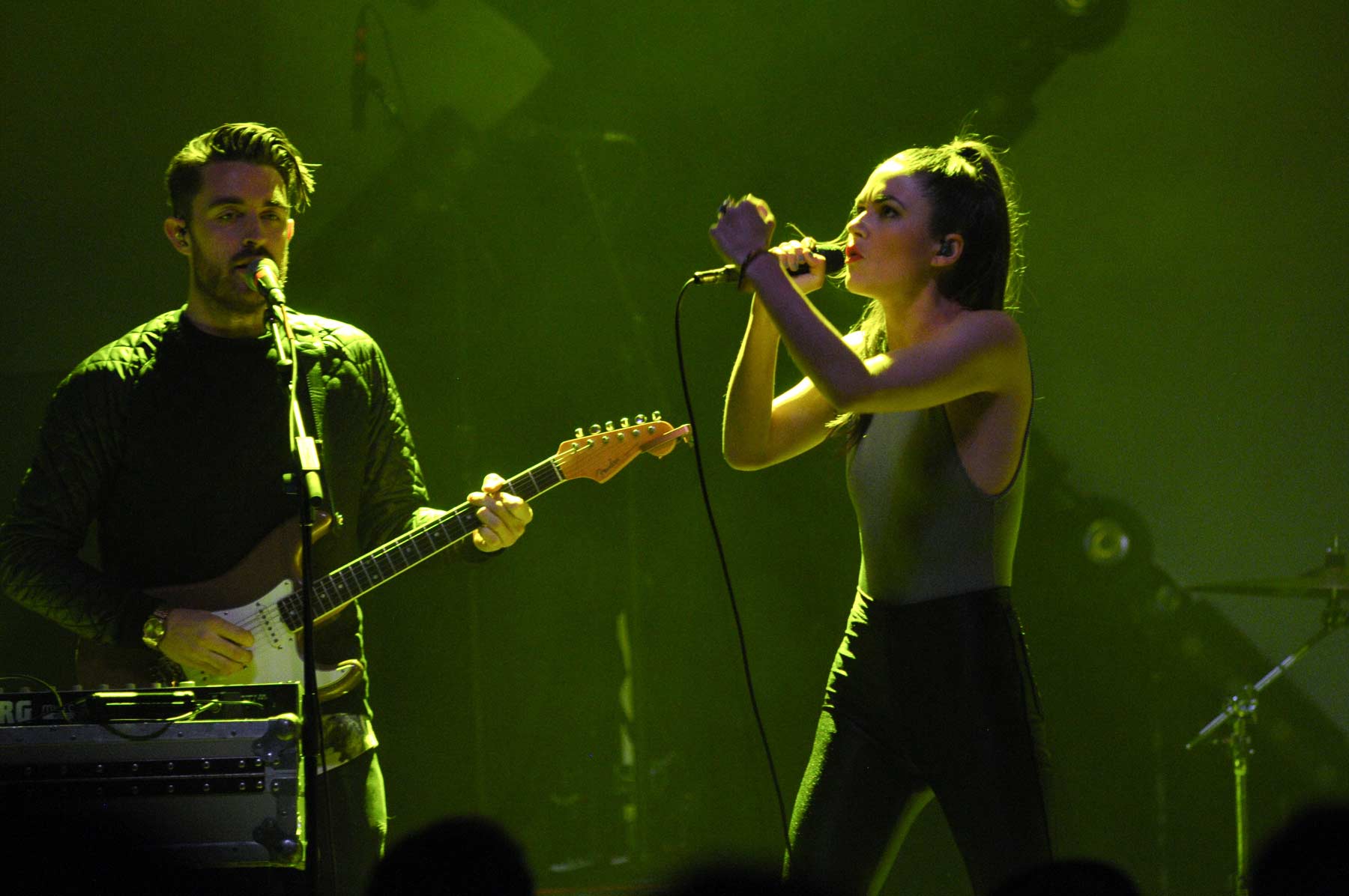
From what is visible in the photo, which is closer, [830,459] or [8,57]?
[8,57]

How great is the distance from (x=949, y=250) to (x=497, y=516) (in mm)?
1278

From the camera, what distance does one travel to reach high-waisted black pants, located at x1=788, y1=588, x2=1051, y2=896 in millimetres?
2041

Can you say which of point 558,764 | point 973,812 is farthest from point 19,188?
point 973,812

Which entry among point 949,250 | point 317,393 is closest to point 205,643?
point 317,393

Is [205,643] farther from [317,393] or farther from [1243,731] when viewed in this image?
[1243,731]

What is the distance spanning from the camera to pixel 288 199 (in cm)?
310

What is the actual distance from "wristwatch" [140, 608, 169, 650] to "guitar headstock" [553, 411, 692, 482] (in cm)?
101

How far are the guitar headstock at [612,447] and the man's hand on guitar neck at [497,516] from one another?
0.22 meters

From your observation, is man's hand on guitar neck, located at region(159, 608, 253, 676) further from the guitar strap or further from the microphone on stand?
the microphone on stand

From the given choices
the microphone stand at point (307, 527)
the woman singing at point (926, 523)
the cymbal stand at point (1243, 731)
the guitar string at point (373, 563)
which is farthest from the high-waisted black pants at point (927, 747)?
the cymbal stand at point (1243, 731)

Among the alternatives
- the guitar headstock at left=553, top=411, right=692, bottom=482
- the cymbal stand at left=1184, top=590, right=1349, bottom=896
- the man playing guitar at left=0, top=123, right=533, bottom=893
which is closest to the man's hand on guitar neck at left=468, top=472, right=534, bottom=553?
the man playing guitar at left=0, top=123, right=533, bottom=893

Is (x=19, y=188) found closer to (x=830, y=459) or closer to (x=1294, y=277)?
(x=830, y=459)

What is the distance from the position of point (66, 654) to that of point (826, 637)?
101 inches

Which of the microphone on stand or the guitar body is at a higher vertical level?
the microphone on stand
